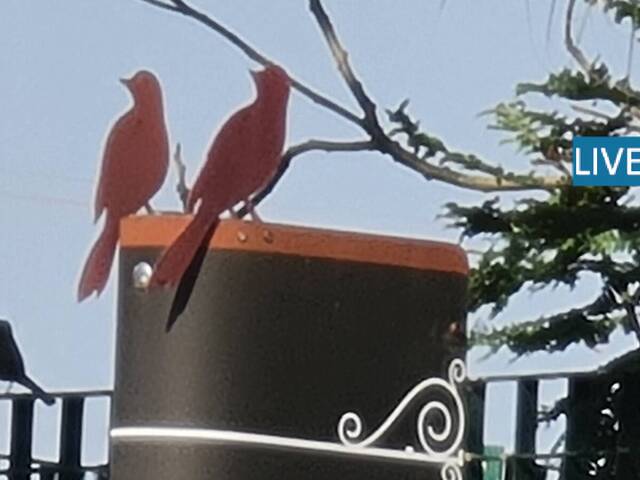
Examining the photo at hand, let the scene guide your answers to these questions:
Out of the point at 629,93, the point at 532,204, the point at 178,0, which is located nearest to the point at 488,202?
the point at 532,204

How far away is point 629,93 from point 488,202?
22 cm

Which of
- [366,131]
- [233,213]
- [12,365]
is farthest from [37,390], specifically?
[233,213]

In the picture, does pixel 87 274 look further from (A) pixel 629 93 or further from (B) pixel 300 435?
(A) pixel 629 93

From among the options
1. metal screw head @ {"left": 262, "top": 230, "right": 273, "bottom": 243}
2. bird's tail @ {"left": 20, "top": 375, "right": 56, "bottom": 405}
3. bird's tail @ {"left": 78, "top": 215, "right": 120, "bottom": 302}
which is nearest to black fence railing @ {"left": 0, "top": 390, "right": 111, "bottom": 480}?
bird's tail @ {"left": 20, "top": 375, "right": 56, "bottom": 405}

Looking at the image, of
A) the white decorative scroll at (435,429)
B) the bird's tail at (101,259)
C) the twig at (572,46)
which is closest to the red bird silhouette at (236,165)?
the bird's tail at (101,259)

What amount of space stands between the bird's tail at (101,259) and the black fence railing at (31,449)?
747 mm

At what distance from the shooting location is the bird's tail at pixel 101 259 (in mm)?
1840

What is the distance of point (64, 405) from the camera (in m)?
2.59

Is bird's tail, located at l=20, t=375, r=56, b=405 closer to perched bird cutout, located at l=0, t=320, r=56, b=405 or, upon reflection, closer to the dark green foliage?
perched bird cutout, located at l=0, t=320, r=56, b=405

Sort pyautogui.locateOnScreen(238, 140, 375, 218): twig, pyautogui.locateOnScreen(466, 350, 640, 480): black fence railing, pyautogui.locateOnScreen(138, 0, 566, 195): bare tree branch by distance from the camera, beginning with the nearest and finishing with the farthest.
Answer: pyautogui.locateOnScreen(238, 140, 375, 218): twig, pyautogui.locateOnScreen(138, 0, 566, 195): bare tree branch, pyautogui.locateOnScreen(466, 350, 640, 480): black fence railing

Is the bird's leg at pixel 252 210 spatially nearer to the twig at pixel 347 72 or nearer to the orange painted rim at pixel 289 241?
the orange painted rim at pixel 289 241

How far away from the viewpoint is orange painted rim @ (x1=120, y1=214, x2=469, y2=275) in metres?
1.75

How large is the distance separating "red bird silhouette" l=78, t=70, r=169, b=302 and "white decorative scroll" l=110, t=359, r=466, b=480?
17cm

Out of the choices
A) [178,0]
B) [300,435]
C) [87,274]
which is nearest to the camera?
[300,435]
